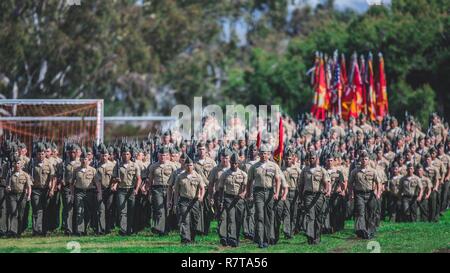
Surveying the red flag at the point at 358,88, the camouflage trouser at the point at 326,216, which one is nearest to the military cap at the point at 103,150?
the camouflage trouser at the point at 326,216

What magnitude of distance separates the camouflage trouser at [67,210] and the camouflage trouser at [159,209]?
52.1 inches

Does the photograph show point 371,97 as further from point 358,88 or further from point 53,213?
point 53,213

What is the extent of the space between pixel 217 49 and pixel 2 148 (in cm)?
2570

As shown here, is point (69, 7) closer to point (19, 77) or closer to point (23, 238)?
point (19, 77)

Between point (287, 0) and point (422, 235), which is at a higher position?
point (287, 0)

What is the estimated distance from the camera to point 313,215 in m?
16.0

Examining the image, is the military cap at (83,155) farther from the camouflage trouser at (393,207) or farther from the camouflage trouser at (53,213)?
the camouflage trouser at (393,207)

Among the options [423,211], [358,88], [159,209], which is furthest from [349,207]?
[358,88]

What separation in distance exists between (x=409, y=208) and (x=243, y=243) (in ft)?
15.2

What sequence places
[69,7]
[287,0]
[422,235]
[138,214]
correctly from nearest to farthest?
1. [422,235]
2. [138,214]
3. [69,7]
4. [287,0]

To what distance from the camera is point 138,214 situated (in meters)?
17.9

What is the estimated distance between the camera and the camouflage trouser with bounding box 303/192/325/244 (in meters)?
15.8

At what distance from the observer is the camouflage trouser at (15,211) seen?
17.2m
